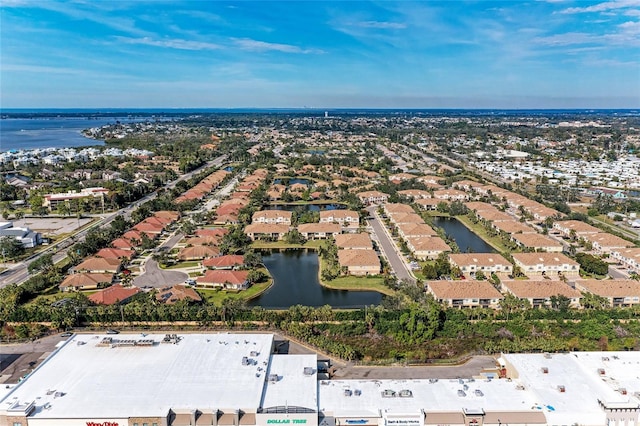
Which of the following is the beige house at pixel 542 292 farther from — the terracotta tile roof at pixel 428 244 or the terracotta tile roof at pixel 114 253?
the terracotta tile roof at pixel 114 253

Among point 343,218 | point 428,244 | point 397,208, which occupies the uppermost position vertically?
point 397,208

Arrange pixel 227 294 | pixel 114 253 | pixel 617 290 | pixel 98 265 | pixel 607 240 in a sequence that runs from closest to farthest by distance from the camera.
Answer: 1. pixel 617 290
2. pixel 227 294
3. pixel 98 265
4. pixel 114 253
5. pixel 607 240

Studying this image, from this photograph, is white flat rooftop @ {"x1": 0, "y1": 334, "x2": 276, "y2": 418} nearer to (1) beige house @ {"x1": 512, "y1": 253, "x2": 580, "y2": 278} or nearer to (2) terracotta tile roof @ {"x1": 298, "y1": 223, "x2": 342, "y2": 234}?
(2) terracotta tile roof @ {"x1": 298, "y1": 223, "x2": 342, "y2": 234}

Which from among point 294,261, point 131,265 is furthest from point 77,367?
point 294,261

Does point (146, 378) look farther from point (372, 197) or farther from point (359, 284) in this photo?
point (372, 197)

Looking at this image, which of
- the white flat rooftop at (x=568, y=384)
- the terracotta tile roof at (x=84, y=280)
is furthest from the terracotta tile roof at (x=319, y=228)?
the white flat rooftop at (x=568, y=384)

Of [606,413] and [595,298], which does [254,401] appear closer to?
[606,413]

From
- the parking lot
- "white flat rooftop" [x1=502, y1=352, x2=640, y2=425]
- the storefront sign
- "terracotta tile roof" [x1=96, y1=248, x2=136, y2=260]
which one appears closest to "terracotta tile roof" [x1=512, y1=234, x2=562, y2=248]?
"white flat rooftop" [x1=502, y1=352, x2=640, y2=425]

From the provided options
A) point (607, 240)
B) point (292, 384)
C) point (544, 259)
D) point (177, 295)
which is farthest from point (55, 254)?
point (607, 240)
